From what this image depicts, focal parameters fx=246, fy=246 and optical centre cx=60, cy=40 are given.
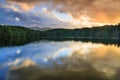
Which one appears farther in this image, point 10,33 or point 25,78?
point 10,33

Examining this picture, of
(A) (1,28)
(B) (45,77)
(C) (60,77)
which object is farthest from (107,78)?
(A) (1,28)

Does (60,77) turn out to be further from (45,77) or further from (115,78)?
(115,78)

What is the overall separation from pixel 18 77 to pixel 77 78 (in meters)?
5.30

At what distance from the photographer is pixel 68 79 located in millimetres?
21656

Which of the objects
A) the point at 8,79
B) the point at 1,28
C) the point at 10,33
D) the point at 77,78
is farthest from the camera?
the point at 10,33

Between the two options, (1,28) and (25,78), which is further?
(1,28)

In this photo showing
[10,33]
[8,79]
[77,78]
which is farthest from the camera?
[10,33]

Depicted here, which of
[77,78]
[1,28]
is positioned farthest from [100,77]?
[1,28]

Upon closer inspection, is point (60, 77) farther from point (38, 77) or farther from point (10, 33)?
point (10, 33)

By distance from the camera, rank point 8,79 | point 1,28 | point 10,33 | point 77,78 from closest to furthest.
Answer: point 8,79, point 77,78, point 1,28, point 10,33

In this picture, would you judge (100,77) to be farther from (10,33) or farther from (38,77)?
(10,33)

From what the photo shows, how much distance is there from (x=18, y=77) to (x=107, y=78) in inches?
321

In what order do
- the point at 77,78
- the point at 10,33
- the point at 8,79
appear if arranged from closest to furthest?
the point at 8,79
the point at 77,78
the point at 10,33

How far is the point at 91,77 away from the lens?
23047 mm
